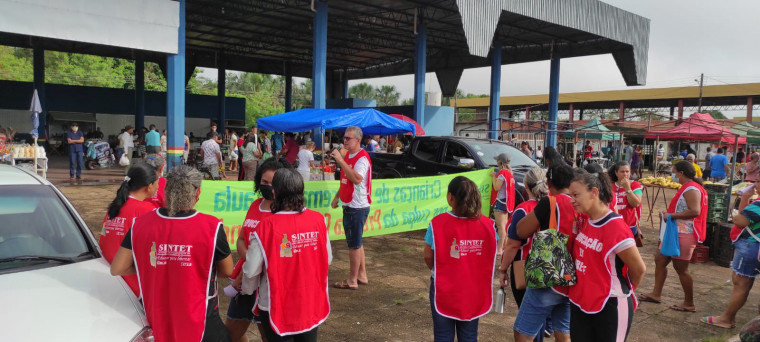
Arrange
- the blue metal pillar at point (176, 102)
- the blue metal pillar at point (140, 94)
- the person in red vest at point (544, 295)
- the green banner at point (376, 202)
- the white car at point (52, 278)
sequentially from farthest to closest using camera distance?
1. the blue metal pillar at point (140, 94)
2. the blue metal pillar at point (176, 102)
3. the green banner at point (376, 202)
4. the person in red vest at point (544, 295)
5. the white car at point (52, 278)

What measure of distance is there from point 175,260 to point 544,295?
2.18 m

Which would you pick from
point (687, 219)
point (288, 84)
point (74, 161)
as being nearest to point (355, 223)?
point (687, 219)

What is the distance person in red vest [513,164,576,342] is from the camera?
305 cm

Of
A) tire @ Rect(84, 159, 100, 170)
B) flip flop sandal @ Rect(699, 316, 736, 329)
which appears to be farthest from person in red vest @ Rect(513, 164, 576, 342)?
tire @ Rect(84, 159, 100, 170)

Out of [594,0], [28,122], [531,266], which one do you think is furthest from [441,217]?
[28,122]

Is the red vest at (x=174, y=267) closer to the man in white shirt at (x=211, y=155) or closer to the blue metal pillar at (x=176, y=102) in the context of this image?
the man in white shirt at (x=211, y=155)

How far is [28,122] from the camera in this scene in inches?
1067

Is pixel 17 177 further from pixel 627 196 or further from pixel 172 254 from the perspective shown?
pixel 627 196

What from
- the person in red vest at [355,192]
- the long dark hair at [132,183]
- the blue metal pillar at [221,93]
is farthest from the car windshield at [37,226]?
the blue metal pillar at [221,93]

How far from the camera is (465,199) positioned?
2836 millimetres

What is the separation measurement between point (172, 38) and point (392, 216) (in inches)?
318

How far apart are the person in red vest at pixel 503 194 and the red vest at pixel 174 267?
5258mm

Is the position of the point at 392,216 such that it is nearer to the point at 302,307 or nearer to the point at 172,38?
the point at 302,307

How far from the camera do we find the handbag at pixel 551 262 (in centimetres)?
286
